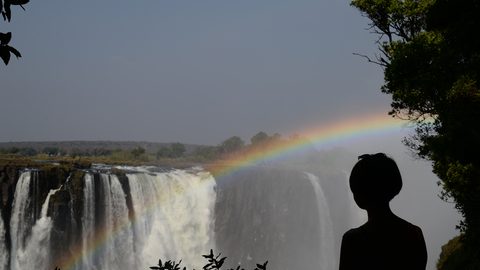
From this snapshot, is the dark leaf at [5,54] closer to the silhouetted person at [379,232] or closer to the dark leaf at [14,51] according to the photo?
the dark leaf at [14,51]

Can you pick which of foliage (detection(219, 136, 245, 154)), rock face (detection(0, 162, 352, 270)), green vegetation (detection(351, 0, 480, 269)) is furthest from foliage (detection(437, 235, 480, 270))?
foliage (detection(219, 136, 245, 154))

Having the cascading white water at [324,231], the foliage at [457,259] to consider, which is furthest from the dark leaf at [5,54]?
the cascading white water at [324,231]

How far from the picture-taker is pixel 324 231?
3947cm

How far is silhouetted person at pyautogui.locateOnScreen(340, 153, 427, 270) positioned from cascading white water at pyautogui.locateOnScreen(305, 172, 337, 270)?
37474 millimetres

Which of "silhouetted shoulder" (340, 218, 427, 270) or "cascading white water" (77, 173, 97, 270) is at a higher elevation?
"silhouetted shoulder" (340, 218, 427, 270)

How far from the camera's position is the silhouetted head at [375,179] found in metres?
2.24

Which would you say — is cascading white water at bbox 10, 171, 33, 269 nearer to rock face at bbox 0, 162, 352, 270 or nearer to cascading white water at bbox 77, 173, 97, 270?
rock face at bbox 0, 162, 352, 270

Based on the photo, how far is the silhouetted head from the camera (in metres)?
2.24

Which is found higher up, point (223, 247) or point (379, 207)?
point (379, 207)

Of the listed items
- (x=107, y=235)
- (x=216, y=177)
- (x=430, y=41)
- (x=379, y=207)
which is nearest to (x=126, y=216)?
(x=107, y=235)

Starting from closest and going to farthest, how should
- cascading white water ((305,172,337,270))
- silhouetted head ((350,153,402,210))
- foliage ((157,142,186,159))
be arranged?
silhouetted head ((350,153,402,210)), cascading white water ((305,172,337,270)), foliage ((157,142,186,159))

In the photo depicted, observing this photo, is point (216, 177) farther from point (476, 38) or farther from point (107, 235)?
point (476, 38)

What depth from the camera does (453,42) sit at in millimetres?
9914

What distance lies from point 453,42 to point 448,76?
2.77 ft
